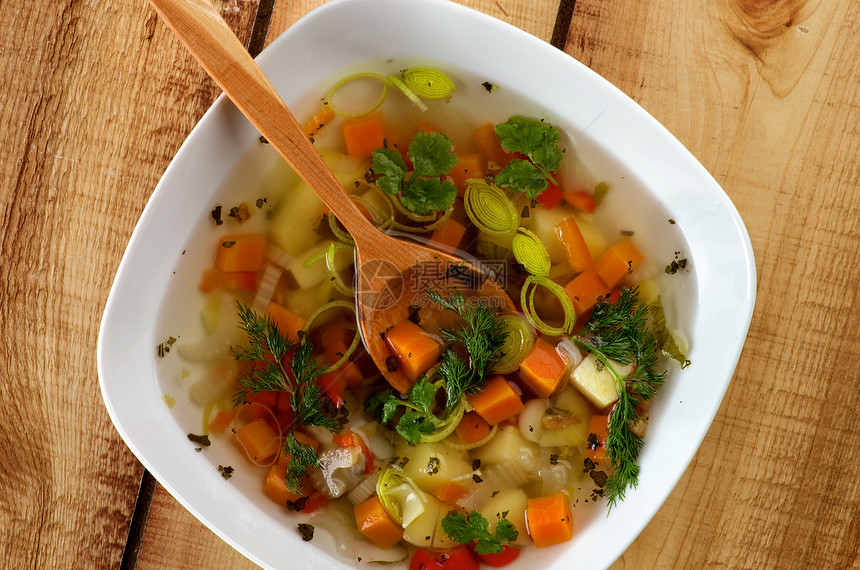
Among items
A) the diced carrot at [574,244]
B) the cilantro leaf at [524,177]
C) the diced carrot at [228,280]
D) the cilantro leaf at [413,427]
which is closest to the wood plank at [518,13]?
the cilantro leaf at [524,177]

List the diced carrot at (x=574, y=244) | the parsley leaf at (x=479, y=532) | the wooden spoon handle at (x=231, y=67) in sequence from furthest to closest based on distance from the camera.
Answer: the diced carrot at (x=574, y=244), the parsley leaf at (x=479, y=532), the wooden spoon handle at (x=231, y=67)

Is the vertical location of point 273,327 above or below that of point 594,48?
below

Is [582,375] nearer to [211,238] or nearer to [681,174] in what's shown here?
[681,174]

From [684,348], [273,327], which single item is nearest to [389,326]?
[273,327]

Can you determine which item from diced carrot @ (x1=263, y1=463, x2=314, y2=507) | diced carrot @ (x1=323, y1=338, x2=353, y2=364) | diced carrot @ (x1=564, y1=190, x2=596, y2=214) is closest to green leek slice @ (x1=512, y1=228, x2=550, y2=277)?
diced carrot @ (x1=564, y1=190, x2=596, y2=214)

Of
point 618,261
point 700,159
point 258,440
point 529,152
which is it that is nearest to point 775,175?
point 700,159

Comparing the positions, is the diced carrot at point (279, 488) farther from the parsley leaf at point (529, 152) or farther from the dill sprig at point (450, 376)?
the parsley leaf at point (529, 152)

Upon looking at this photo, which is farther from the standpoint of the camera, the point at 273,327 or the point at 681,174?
the point at 273,327

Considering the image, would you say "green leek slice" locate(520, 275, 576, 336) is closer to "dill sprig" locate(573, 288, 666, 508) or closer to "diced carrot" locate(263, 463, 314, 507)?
"dill sprig" locate(573, 288, 666, 508)
